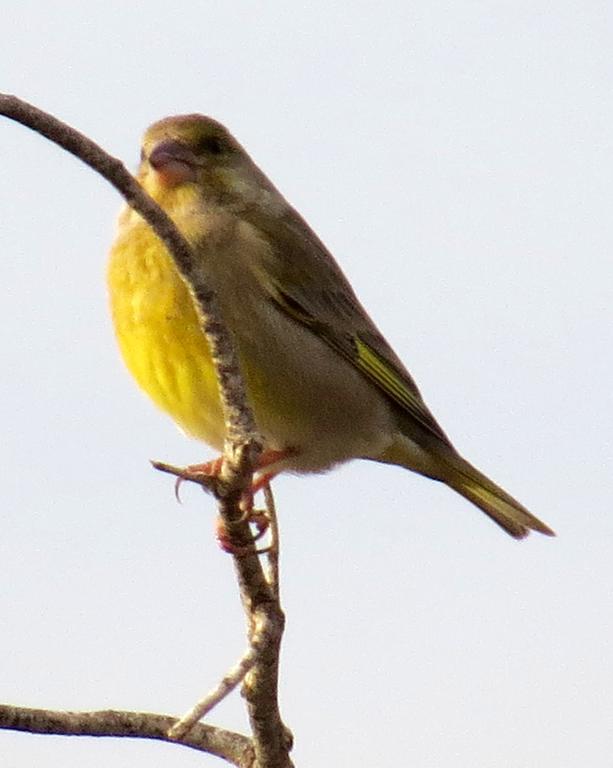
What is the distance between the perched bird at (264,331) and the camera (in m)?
5.15

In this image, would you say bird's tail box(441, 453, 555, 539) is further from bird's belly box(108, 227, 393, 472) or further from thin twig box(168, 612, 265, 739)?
thin twig box(168, 612, 265, 739)

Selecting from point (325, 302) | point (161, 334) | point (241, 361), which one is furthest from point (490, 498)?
point (161, 334)

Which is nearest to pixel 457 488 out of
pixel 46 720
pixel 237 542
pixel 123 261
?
pixel 123 261

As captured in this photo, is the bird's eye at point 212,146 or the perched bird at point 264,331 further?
the bird's eye at point 212,146

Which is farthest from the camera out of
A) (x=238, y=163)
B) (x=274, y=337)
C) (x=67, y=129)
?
(x=238, y=163)

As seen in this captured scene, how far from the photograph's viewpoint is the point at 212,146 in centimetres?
583

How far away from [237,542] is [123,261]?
202cm

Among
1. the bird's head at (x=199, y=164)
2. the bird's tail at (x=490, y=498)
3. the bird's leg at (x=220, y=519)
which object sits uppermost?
the bird's head at (x=199, y=164)

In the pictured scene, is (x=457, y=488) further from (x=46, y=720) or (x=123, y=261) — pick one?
(x=46, y=720)

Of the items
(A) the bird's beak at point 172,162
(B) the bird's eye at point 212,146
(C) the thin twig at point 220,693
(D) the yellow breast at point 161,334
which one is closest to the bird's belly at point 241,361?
(D) the yellow breast at point 161,334

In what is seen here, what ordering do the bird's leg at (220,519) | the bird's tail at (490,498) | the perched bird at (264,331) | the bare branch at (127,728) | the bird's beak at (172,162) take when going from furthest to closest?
the bird's tail at (490,498) → the bird's beak at (172,162) → the perched bird at (264,331) → the bird's leg at (220,519) → the bare branch at (127,728)

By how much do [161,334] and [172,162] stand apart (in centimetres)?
86

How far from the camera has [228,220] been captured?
5.56 meters

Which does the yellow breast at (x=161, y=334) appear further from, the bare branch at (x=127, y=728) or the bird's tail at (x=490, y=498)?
the bare branch at (x=127, y=728)
